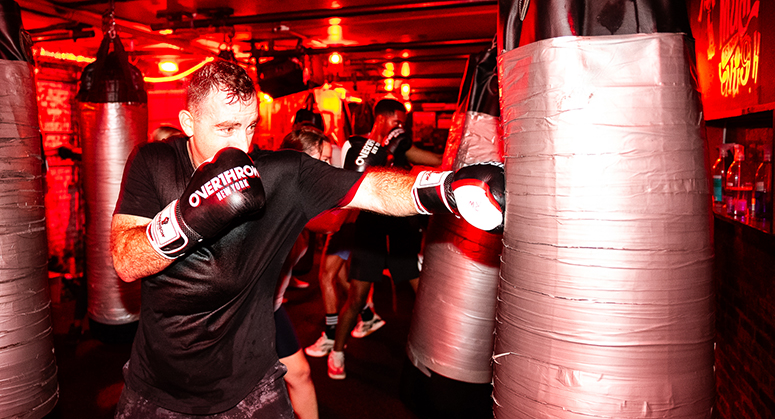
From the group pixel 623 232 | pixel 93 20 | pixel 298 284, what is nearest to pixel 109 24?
pixel 93 20

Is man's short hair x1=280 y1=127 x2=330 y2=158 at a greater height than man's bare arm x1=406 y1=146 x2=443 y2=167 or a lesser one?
greater

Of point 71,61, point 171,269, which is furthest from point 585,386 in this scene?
point 71,61

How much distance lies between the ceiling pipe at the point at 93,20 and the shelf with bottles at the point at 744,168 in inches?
196

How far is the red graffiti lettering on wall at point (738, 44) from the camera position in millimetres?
1999

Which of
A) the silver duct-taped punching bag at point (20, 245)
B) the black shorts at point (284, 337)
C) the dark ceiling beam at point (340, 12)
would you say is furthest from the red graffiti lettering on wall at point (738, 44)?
the silver duct-taped punching bag at point (20, 245)

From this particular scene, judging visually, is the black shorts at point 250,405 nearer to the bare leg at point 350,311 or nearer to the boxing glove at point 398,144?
the bare leg at point 350,311

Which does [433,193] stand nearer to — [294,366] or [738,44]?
[294,366]

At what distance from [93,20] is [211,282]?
4.51 meters

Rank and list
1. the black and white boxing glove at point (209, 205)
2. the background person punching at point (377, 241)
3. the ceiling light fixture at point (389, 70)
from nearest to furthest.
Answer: the black and white boxing glove at point (209, 205) < the background person punching at point (377, 241) < the ceiling light fixture at point (389, 70)

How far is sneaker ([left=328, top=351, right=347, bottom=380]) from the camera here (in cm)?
329

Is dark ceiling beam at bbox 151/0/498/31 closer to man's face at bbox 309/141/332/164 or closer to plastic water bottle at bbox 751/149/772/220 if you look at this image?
man's face at bbox 309/141/332/164

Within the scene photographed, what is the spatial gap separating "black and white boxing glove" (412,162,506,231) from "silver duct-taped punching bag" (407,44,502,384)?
92 cm

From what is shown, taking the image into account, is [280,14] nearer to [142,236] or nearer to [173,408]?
[142,236]

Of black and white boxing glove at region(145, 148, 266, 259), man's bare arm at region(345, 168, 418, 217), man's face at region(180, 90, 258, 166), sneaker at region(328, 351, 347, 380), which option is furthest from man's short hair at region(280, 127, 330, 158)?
sneaker at region(328, 351, 347, 380)
